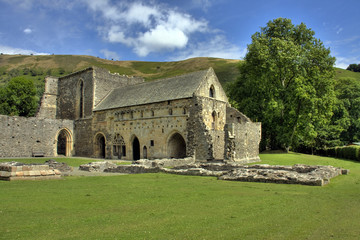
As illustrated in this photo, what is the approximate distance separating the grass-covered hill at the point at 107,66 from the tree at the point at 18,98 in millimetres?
49136

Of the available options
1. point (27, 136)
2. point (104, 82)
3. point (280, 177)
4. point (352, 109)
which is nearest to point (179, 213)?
point (280, 177)

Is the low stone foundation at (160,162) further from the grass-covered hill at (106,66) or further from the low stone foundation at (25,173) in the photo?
the grass-covered hill at (106,66)

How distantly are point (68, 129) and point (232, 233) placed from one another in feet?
133

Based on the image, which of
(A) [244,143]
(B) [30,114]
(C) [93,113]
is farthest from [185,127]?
(B) [30,114]

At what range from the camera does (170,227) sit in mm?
6426

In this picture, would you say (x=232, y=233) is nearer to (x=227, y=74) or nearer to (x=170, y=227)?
(x=170, y=227)

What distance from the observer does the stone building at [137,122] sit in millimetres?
28688

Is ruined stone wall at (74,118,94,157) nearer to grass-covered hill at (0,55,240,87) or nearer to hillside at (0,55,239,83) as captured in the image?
grass-covered hill at (0,55,240,87)

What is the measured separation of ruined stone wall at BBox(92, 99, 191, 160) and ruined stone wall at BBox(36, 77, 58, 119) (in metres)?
12.6

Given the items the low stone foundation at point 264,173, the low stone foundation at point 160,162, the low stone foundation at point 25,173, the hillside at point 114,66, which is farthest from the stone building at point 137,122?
the hillside at point 114,66

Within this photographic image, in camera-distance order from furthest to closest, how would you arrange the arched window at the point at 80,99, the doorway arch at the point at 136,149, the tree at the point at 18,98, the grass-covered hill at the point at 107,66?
the grass-covered hill at the point at 107,66
the tree at the point at 18,98
the arched window at the point at 80,99
the doorway arch at the point at 136,149

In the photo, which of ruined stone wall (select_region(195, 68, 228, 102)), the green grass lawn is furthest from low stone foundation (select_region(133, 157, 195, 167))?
the green grass lawn

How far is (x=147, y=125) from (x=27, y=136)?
15.8 metres

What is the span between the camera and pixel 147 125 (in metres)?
33.6
